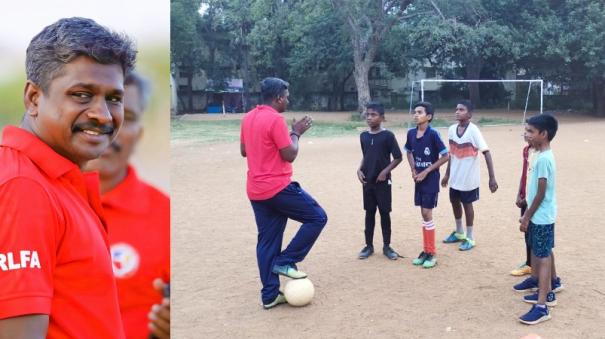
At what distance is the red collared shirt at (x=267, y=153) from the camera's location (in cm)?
459

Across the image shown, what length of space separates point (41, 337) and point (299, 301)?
350 cm

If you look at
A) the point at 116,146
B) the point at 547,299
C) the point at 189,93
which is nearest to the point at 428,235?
the point at 547,299

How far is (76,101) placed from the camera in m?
1.58

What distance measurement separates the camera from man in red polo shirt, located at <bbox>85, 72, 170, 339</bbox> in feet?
6.25

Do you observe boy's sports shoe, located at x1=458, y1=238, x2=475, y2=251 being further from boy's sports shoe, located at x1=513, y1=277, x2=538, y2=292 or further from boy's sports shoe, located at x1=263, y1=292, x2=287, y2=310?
boy's sports shoe, located at x1=263, y1=292, x2=287, y2=310

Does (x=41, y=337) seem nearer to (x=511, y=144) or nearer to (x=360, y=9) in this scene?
(x=511, y=144)

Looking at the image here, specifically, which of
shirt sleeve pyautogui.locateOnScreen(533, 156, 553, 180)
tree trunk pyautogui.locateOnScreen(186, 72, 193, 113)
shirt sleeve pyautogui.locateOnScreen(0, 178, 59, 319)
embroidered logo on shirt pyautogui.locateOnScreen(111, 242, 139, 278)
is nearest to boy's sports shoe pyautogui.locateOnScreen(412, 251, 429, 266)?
shirt sleeve pyautogui.locateOnScreen(533, 156, 553, 180)

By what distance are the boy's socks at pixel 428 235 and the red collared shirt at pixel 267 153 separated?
5.89 ft

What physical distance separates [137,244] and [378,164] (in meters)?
4.22

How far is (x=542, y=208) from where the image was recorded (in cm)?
445

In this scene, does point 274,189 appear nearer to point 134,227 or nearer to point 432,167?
point 432,167

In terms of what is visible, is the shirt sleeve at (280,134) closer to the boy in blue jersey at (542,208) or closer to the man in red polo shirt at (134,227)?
the boy in blue jersey at (542,208)

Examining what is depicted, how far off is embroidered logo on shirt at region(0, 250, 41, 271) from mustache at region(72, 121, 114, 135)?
386mm

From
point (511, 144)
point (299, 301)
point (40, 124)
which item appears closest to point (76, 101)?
point (40, 124)
